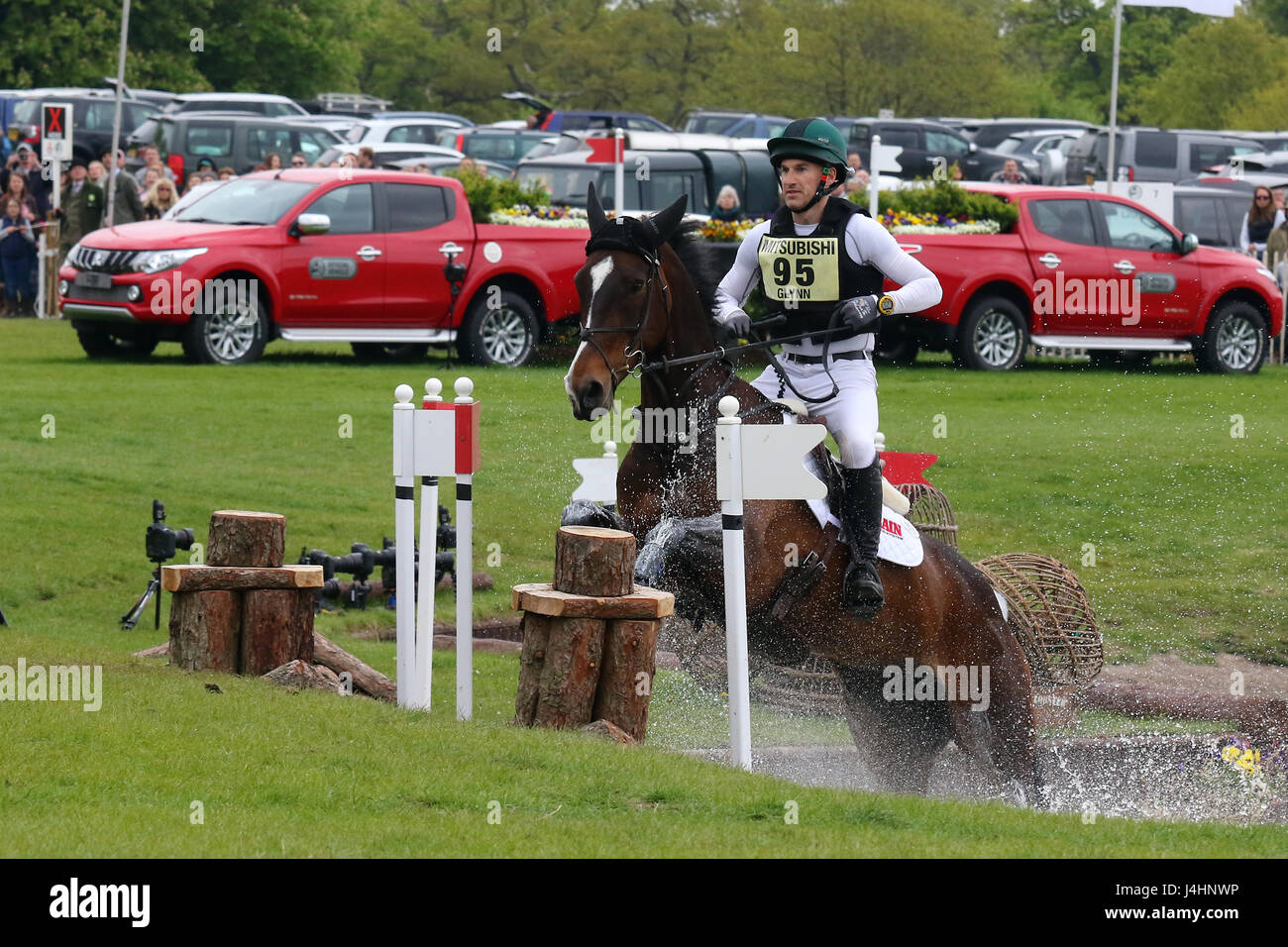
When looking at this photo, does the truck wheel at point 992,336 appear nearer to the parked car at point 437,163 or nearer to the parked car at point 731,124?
the parked car at point 437,163

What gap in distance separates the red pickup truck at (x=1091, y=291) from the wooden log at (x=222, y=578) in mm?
14118

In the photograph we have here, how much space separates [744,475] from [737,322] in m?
0.79

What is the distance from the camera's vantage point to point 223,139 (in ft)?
117

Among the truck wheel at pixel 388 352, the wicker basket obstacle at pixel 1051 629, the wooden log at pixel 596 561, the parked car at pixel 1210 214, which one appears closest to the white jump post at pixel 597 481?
the wooden log at pixel 596 561

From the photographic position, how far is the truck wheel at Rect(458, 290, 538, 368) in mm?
21719

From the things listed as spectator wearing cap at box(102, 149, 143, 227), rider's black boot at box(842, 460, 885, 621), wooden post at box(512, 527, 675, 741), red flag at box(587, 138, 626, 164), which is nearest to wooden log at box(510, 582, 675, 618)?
wooden post at box(512, 527, 675, 741)

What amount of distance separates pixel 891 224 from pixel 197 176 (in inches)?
383

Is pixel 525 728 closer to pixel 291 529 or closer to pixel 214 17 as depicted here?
pixel 291 529

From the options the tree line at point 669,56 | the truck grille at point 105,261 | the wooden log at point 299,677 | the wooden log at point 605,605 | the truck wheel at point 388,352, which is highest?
the tree line at point 669,56

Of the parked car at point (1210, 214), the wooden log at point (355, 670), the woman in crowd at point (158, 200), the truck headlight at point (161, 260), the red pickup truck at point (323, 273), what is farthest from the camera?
the parked car at point (1210, 214)

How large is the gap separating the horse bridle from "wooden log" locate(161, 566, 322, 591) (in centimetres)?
217

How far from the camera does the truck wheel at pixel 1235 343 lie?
23172 mm

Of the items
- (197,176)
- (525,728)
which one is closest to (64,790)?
(525,728)
